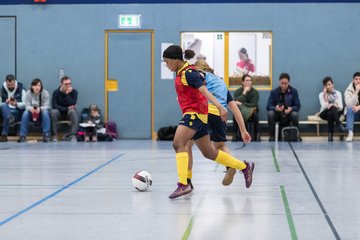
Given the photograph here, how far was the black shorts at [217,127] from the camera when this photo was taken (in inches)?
368

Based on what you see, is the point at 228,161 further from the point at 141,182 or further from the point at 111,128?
the point at 111,128

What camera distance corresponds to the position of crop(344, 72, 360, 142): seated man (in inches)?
709

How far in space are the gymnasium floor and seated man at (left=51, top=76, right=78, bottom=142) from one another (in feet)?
15.2

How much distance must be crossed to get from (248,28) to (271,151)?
5.24 metres

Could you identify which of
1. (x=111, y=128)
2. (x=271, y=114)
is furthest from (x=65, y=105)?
(x=271, y=114)

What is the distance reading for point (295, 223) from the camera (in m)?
6.64

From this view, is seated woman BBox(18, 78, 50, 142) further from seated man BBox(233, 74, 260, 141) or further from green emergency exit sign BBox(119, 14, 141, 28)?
seated man BBox(233, 74, 260, 141)

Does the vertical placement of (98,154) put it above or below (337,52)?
below

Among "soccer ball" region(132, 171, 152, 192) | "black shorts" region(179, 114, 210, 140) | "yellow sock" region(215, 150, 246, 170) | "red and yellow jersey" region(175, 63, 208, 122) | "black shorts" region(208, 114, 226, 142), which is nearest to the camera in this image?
"red and yellow jersey" region(175, 63, 208, 122)

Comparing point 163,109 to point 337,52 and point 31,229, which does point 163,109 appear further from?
point 31,229

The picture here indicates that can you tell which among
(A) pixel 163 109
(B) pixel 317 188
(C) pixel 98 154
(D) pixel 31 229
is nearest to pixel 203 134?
(B) pixel 317 188

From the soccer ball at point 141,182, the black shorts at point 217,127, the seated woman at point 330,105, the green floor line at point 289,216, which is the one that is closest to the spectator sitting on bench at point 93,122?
the seated woman at point 330,105

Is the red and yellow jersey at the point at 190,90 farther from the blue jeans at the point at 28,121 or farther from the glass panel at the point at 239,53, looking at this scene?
the glass panel at the point at 239,53

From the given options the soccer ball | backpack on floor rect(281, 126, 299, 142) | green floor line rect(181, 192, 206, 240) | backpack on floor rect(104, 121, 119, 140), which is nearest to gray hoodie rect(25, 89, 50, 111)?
backpack on floor rect(104, 121, 119, 140)
